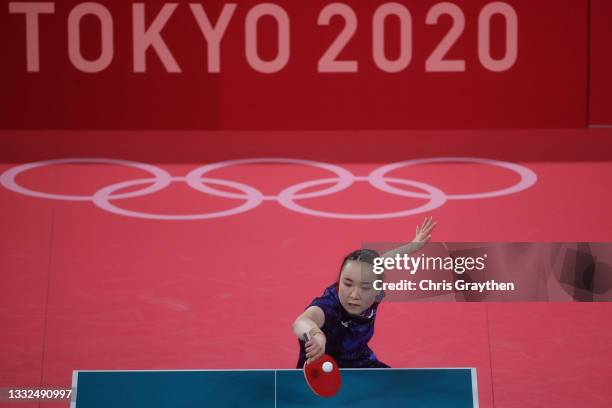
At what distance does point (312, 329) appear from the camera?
14.1 ft

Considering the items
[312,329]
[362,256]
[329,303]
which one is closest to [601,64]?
[362,256]

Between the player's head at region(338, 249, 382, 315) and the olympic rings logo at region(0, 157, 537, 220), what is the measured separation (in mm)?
900

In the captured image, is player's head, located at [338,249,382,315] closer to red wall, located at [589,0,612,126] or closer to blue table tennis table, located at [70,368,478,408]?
blue table tennis table, located at [70,368,478,408]

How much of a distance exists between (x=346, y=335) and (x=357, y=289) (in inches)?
9.3

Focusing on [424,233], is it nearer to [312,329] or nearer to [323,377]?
[312,329]

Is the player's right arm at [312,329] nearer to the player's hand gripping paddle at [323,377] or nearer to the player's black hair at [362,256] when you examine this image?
the player's hand gripping paddle at [323,377]

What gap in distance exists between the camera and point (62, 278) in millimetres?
4840

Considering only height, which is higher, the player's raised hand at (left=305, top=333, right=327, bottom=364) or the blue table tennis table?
the player's raised hand at (left=305, top=333, right=327, bottom=364)

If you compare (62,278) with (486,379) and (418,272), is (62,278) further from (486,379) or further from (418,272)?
(486,379)

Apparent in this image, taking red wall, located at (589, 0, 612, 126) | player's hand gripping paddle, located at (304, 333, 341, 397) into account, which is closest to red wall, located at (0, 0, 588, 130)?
red wall, located at (589, 0, 612, 126)

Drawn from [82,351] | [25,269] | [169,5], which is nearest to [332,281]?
[82,351]

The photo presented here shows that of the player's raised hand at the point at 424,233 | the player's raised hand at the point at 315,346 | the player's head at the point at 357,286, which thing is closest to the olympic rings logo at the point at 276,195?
the player's raised hand at the point at 424,233

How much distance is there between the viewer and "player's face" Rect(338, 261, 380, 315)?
14.4 feet

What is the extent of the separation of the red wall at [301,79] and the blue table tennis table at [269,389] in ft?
9.71
